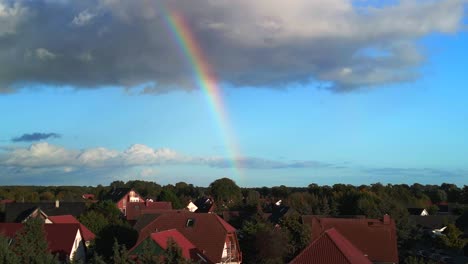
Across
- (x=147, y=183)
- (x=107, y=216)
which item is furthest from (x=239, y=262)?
(x=147, y=183)

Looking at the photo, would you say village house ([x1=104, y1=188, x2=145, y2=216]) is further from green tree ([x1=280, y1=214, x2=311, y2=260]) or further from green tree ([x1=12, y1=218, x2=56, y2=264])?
green tree ([x1=12, y1=218, x2=56, y2=264])

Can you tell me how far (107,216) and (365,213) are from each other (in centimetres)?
4915

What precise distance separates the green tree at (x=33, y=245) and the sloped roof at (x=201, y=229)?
23.3 meters

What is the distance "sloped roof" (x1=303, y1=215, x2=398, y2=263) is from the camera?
49719 millimetres

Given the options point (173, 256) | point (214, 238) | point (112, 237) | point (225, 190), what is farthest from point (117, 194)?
point (173, 256)

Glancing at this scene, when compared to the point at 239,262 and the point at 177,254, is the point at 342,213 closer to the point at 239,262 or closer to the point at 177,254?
the point at 239,262

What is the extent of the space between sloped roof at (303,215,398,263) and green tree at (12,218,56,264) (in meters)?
32.6

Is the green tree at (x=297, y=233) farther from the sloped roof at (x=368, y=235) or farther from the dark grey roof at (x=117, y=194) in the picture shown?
the dark grey roof at (x=117, y=194)

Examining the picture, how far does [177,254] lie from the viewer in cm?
1413

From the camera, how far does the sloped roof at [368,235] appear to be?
49719mm

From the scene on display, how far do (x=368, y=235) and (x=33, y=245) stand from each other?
128ft

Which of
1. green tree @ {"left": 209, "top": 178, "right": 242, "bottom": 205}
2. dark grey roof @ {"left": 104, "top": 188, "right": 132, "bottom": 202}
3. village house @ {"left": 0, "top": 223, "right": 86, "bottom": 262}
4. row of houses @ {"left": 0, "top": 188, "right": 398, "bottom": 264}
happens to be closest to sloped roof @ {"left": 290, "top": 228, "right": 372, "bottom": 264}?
row of houses @ {"left": 0, "top": 188, "right": 398, "bottom": 264}

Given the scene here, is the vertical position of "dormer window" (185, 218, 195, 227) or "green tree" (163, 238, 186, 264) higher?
"green tree" (163, 238, 186, 264)

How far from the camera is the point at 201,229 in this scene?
151ft
